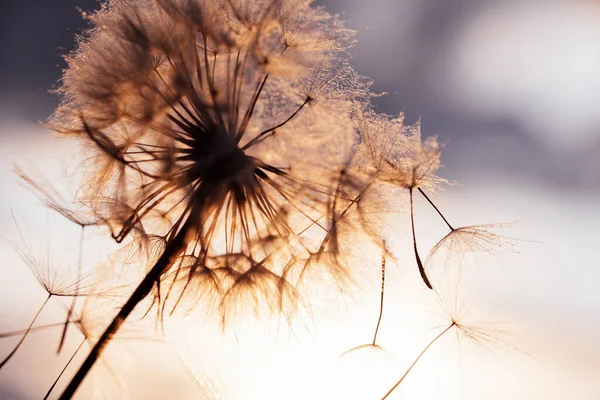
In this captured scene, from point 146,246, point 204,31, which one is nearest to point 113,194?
point 146,246

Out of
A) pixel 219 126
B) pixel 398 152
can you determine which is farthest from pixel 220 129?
pixel 398 152

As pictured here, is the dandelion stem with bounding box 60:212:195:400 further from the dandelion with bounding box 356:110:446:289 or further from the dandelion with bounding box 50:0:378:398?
the dandelion with bounding box 356:110:446:289

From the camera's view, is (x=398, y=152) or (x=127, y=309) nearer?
(x=127, y=309)

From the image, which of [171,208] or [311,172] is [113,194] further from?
[311,172]

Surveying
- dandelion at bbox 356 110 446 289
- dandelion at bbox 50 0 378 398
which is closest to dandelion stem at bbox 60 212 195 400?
dandelion at bbox 50 0 378 398

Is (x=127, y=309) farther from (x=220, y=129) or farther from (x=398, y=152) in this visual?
(x=398, y=152)
